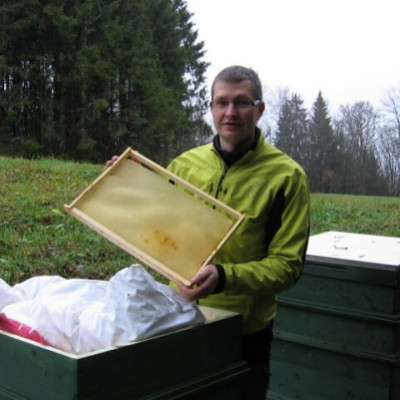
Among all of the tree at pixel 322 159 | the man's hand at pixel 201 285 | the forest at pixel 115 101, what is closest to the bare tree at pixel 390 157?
the forest at pixel 115 101

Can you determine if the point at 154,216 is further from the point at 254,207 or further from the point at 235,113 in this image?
the point at 235,113

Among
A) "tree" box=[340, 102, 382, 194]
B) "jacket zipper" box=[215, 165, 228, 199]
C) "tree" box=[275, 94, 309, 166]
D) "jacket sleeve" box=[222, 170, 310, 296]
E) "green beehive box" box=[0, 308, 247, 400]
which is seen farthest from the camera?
"tree" box=[275, 94, 309, 166]

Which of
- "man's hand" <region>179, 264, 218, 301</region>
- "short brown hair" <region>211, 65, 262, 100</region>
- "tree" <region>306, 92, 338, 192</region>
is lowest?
"tree" <region>306, 92, 338, 192</region>

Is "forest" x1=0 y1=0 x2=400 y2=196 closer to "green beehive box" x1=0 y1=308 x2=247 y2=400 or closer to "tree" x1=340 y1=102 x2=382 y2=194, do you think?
"tree" x1=340 y1=102 x2=382 y2=194

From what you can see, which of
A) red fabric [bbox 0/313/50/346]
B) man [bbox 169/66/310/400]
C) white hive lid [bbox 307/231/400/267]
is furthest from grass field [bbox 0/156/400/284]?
red fabric [bbox 0/313/50/346]

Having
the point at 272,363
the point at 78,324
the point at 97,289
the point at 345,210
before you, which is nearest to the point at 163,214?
the point at 97,289

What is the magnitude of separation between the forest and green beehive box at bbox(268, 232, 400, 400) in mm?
15615

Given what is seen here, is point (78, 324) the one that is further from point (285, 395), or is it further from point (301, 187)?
point (285, 395)

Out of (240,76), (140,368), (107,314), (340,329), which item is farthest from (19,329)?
(340,329)

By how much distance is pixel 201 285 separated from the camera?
1.87 meters

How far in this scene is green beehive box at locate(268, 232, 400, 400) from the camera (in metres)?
3.31

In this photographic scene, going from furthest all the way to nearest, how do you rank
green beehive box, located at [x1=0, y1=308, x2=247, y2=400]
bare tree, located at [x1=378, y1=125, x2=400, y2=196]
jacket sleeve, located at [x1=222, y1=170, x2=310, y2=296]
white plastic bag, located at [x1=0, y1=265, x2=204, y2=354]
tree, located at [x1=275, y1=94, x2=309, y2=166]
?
tree, located at [x1=275, y1=94, x2=309, y2=166]
bare tree, located at [x1=378, y1=125, x2=400, y2=196]
jacket sleeve, located at [x1=222, y1=170, x2=310, y2=296]
white plastic bag, located at [x1=0, y1=265, x2=204, y2=354]
green beehive box, located at [x1=0, y1=308, x2=247, y2=400]

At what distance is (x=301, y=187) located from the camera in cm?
219

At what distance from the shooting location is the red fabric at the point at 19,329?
1717 millimetres
